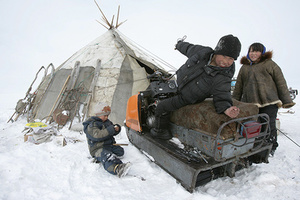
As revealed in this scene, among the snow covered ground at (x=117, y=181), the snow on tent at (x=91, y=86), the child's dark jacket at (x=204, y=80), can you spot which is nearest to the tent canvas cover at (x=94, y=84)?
the snow on tent at (x=91, y=86)

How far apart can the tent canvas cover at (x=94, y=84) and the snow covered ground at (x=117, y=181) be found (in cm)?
281

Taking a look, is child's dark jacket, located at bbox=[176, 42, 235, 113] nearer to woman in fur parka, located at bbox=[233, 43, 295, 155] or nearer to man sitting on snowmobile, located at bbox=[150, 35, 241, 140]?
man sitting on snowmobile, located at bbox=[150, 35, 241, 140]

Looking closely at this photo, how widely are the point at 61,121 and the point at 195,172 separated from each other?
16.4 feet

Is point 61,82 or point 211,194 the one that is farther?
point 61,82

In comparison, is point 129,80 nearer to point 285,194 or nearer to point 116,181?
point 116,181

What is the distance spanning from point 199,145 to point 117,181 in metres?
1.31

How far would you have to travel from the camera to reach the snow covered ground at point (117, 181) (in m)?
2.06

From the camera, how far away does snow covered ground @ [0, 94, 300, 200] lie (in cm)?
206

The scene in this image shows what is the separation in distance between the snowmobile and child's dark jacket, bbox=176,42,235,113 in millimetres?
156

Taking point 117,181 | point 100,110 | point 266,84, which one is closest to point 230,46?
point 266,84

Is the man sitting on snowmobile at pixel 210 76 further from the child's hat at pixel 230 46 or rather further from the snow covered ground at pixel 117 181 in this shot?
the snow covered ground at pixel 117 181

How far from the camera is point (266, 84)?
2828 millimetres

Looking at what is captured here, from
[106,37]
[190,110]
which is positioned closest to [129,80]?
Answer: [106,37]

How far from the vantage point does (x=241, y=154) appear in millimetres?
2260
